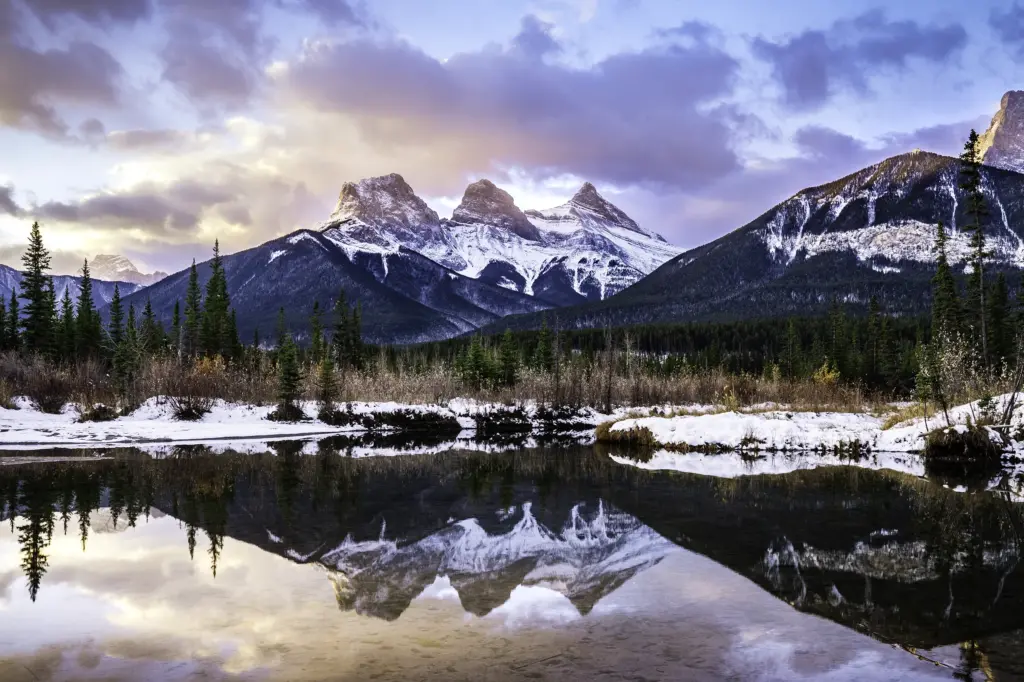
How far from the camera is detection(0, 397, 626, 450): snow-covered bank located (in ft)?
112

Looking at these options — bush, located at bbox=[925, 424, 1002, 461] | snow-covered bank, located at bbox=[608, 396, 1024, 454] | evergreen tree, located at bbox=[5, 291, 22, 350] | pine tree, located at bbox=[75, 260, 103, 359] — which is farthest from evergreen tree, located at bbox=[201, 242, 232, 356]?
bush, located at bbox=[925, 424, 1002, 461]

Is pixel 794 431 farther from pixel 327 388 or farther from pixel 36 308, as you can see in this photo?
pixel 36 308

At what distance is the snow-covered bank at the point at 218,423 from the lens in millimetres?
34031

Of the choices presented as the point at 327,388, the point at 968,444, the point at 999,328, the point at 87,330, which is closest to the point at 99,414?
the point at 327,388

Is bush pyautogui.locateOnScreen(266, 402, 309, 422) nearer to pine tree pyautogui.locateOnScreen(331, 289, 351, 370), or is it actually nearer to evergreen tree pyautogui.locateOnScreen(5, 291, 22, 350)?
evergreen tree pyautogui.locateOnScreen(5, 291, 22, 350)

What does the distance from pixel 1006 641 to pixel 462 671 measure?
20.8 ft

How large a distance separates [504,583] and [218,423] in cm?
3733

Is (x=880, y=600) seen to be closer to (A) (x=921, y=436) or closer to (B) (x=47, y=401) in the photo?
(A) (x=921, y=436)

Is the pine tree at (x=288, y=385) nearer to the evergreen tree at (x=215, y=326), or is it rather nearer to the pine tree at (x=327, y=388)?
the pine tree at (x=327, y=388)

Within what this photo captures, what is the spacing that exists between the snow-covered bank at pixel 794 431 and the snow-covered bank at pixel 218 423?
15.6 m

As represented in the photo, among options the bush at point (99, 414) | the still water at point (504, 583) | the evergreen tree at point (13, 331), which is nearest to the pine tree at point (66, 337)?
the evergreen tree at point (13, 331)

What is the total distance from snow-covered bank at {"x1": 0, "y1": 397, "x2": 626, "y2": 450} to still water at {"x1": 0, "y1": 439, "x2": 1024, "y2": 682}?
13.6m

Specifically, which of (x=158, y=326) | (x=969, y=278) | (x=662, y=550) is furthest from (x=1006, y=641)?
(x=158, y=326)

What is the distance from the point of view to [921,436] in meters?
30.9
